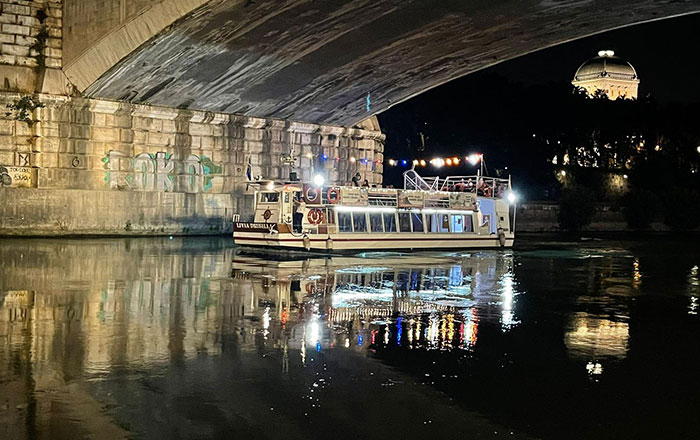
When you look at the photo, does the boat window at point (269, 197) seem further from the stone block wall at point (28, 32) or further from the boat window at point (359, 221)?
the stone block wall at point (28, 32)

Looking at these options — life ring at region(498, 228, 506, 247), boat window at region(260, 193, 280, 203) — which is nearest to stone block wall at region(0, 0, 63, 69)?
boat window at region(260, 193, 280, 203)

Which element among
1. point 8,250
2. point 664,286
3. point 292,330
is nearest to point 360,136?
point 8,250

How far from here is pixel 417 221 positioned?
32.0 metres

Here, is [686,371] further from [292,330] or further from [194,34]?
[194,34]

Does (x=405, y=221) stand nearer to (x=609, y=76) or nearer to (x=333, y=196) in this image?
(x=333, y=196)

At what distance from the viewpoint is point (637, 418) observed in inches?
314

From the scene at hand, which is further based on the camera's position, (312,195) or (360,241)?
(360,241)

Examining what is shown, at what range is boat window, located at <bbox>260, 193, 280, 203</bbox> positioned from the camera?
30.2m

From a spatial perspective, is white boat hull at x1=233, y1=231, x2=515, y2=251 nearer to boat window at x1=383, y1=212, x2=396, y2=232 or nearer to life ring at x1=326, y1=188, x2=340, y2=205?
boat window at x1=383, y1=212, x2=396, y2=232

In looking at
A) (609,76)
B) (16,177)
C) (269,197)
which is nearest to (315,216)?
(269,197)

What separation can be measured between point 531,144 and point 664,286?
48552 millimetres

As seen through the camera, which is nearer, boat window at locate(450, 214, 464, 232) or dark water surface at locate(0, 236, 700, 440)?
dark water surface at locate(0, 236, 700, 440)

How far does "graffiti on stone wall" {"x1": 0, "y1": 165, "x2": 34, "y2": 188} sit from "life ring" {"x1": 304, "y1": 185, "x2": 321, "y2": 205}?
10495 millimetres

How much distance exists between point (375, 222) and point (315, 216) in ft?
8.53
